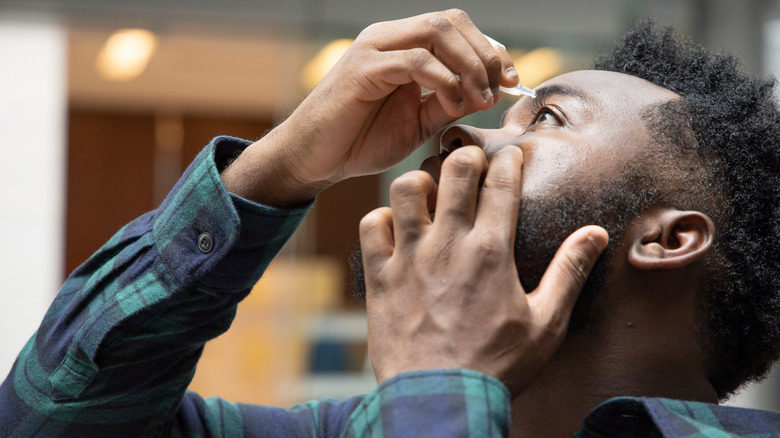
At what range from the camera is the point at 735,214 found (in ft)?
5.41

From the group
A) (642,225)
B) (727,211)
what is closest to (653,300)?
(642,225)

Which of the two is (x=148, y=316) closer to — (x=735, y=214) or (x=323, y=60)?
(x=735, y=214)

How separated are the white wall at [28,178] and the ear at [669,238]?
13.5ft

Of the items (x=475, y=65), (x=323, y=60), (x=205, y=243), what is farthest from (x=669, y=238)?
(x=323, y=60)

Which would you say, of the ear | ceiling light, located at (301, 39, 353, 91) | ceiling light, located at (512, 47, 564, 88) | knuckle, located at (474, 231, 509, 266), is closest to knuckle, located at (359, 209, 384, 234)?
knuckle, located at (474, 231, 509, 266)

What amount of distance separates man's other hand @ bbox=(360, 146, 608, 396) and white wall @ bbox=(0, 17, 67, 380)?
4067mm

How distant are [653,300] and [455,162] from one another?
0.55 meters

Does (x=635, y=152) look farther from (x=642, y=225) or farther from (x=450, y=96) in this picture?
(x=450, y=96)

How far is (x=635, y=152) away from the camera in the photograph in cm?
162

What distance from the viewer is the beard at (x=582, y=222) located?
59.6 inches

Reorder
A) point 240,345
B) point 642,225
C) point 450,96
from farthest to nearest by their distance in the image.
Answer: point 240,345 → point 642,225 → point 450,96

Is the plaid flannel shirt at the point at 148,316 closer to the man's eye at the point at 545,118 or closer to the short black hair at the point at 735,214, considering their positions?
the man's eye at the point at 545,118

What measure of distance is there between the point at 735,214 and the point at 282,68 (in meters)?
4.00

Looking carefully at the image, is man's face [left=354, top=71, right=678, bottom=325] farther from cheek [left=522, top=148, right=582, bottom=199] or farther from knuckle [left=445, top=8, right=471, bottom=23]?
knuckle [left=445, top=8, right=471, bottom=23]
